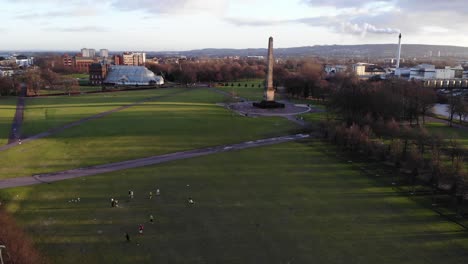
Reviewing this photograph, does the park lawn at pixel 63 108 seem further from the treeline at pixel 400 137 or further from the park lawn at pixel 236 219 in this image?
the treeline at pixel 400 137

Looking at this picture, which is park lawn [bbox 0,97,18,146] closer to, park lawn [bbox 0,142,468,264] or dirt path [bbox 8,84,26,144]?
dirt path [bbox 8,84,26,144]

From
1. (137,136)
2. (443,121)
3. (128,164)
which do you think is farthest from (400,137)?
(137,136)

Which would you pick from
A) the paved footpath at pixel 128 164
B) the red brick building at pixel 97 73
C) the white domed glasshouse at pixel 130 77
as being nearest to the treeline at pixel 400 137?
the paved footpath at pixel 128 164

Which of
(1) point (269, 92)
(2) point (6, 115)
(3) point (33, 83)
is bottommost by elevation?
(2) point (6, 115)

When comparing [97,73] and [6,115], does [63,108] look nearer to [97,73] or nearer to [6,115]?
[6,115]

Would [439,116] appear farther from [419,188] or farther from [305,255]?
[305,255]
